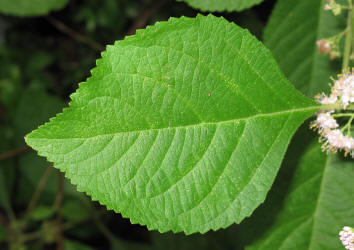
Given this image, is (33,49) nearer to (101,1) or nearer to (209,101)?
(101,1)

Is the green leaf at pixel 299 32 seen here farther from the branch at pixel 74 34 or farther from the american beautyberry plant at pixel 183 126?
the branch at pixel 74 34

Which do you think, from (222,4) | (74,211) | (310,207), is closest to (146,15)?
(222,4)

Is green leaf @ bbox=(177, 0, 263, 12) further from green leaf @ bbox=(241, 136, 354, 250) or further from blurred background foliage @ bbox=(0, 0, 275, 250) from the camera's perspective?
blurred background foliage @ bbox=(0, 0, 275, 250)

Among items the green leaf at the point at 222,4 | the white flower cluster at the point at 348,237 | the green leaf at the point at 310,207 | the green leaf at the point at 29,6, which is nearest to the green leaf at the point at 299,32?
the green leaf at the point at 222,4

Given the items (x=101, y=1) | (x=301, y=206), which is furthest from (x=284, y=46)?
(x=101, y=1)

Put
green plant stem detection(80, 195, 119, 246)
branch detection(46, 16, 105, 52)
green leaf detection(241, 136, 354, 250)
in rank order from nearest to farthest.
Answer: green leaf detection(241, 136, 354, 250) < green plant stem detection(80, 195, 119, 246) < branch detection(46, 16, 105, 52)

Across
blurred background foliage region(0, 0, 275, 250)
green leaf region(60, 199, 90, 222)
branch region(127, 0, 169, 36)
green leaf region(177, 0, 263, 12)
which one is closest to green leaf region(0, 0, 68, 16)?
blurred background foliage region(0, 0, 275, 250)
